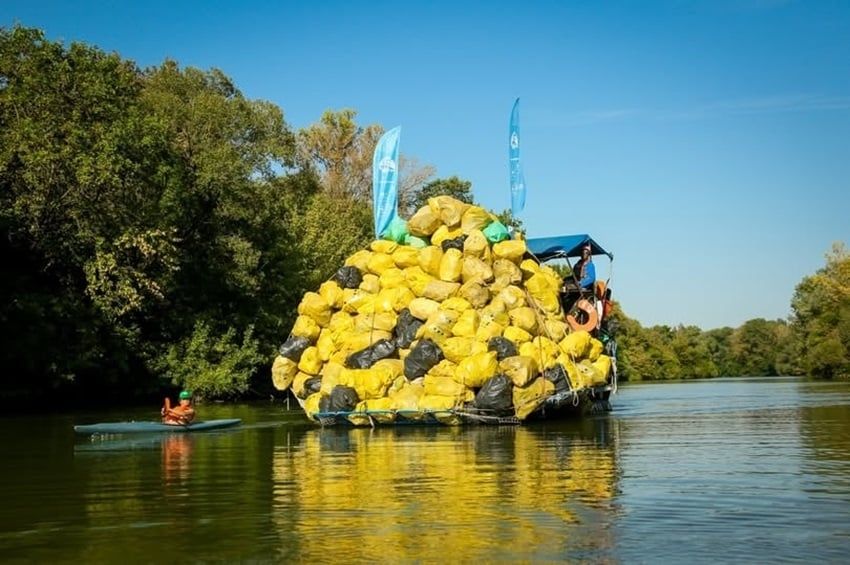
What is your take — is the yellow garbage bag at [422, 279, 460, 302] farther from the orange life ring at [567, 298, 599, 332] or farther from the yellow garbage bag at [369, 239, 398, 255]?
the orange life ring at [567, 298, 599, 332]

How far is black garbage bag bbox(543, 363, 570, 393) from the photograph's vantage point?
Answer: 2377 cm

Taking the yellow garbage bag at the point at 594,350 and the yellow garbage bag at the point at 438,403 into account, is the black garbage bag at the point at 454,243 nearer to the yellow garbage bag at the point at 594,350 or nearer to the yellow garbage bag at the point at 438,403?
the yellow garbage bag at the point at 594,350

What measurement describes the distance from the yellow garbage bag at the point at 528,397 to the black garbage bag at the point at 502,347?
823mm

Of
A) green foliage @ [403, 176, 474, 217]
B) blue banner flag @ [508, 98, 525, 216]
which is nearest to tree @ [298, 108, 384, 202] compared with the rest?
green foliage @ [403, 176, 474, 217]

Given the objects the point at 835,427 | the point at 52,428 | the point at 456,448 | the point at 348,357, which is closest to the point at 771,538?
the point at 456,448

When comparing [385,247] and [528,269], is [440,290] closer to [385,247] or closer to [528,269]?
[385,247]

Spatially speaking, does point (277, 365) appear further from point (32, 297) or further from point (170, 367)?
point (170, 367)

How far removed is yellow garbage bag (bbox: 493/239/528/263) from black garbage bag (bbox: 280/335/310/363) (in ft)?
18.3

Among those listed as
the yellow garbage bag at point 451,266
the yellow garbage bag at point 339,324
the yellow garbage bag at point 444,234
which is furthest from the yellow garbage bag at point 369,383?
the yellow garbage bag at point 444,234

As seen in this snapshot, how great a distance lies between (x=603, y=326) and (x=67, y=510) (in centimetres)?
2100

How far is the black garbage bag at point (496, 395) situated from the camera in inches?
907

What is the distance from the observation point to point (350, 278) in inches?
1053

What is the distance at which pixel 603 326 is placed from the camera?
101 ft

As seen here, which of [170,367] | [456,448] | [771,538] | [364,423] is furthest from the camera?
[170,367]
